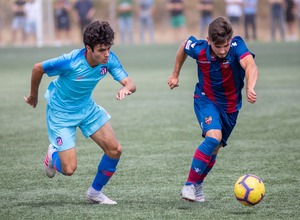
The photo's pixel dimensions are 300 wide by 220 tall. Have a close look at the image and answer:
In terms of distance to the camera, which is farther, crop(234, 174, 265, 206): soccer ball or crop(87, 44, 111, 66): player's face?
crop(87, 44, 111, 66): player's face

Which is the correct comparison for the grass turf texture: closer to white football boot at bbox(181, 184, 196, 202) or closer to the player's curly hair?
white football boot at bbox(181, 184, 196, 202)

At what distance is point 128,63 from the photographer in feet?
72.7

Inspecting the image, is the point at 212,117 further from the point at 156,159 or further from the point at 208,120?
the point at 156,159

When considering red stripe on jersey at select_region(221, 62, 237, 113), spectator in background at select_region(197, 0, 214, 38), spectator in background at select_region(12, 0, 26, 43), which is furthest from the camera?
spectator in background at select_region(12, 0, 26, 43)

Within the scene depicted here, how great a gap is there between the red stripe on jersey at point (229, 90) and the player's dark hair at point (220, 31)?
0.41 metres

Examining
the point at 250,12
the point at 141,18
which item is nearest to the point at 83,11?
the point at 141,18

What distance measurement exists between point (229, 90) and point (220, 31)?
2.20 ft

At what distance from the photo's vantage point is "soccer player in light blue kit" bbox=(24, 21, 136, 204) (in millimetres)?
6750

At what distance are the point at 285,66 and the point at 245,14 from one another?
8.80 metres

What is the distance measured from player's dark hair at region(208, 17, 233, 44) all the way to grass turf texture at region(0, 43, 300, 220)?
4.51 ft

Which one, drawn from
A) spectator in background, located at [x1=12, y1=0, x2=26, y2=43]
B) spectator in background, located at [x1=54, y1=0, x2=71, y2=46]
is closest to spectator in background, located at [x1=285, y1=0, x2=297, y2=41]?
spectator in background, located at [x1=54, y1=0, x2=71, y2=46]

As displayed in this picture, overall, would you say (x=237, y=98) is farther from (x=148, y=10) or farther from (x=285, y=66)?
(x=148, y=10)

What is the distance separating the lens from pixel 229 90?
705 cm

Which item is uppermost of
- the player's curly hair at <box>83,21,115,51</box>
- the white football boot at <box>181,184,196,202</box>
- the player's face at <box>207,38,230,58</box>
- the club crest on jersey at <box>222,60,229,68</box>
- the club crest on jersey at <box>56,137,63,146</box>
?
the player's curly hair at <box>83,21,115,51</box>
